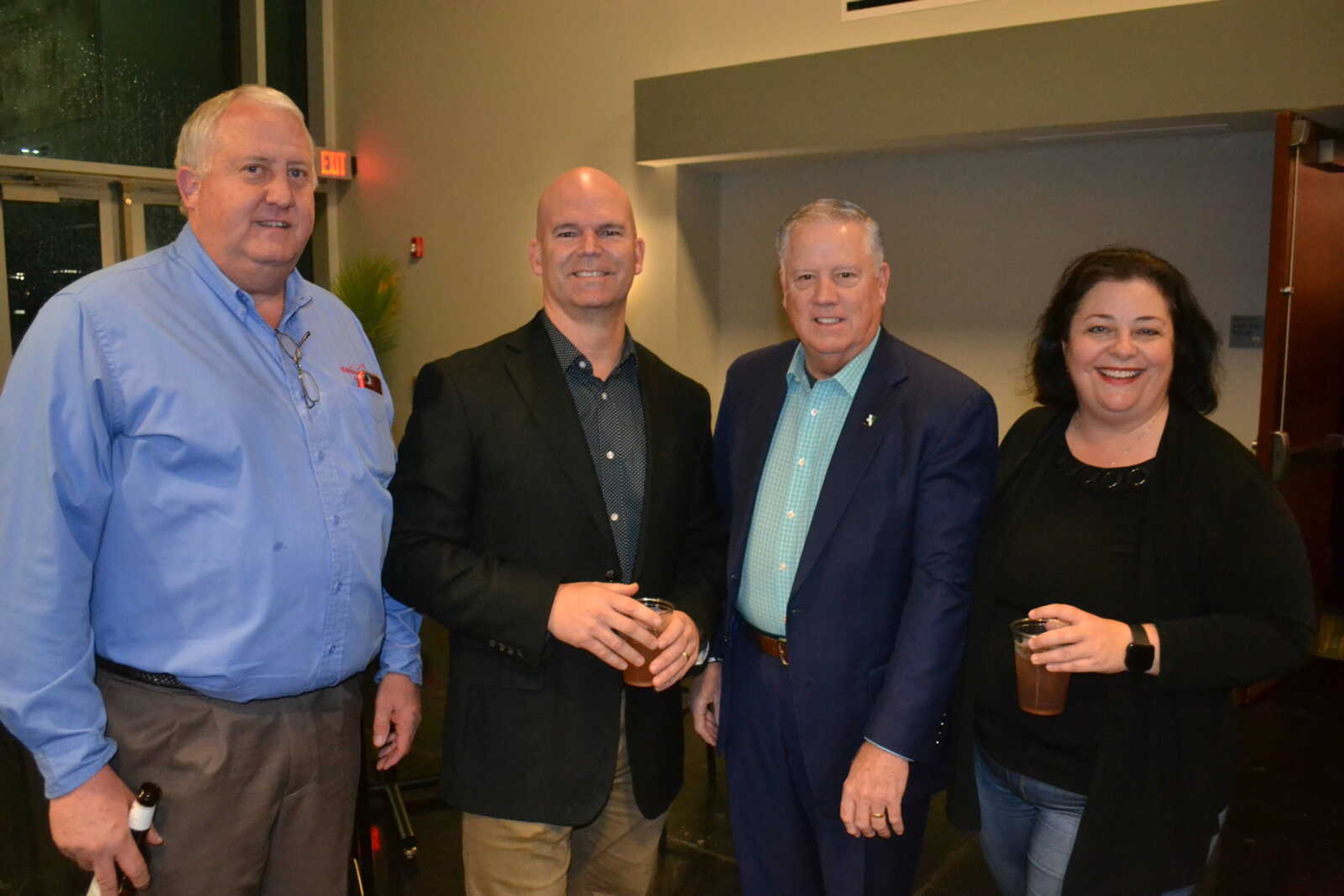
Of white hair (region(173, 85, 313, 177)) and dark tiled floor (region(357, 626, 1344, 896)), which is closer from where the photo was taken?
white hair (region(173, 85, 313, 177))

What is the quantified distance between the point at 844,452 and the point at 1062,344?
0.48 metres

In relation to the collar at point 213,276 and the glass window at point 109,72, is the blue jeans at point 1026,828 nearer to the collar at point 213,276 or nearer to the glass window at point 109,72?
the collar at point 213,276

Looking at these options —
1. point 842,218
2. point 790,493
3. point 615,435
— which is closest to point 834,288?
point 842,218

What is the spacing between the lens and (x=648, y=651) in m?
1.80

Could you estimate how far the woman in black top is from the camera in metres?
1.66

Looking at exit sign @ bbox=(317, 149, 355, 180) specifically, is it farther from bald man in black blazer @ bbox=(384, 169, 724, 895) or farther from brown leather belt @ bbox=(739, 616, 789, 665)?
brown leather belt @ bbox=(739, 616, 789, 665)

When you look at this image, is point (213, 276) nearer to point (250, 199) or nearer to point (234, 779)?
point (250, 199)

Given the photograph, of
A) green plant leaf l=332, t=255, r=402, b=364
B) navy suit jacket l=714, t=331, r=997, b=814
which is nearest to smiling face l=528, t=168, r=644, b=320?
navy suit jacket l=714, t=331, r=997, b=814

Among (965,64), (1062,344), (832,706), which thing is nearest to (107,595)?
(832,706)

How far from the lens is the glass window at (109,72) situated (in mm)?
6816

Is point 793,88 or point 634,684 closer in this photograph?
point 634,684

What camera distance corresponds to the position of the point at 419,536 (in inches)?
74.7

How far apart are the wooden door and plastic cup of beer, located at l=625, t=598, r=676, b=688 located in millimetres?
3805

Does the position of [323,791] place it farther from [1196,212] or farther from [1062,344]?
[1196,212]
